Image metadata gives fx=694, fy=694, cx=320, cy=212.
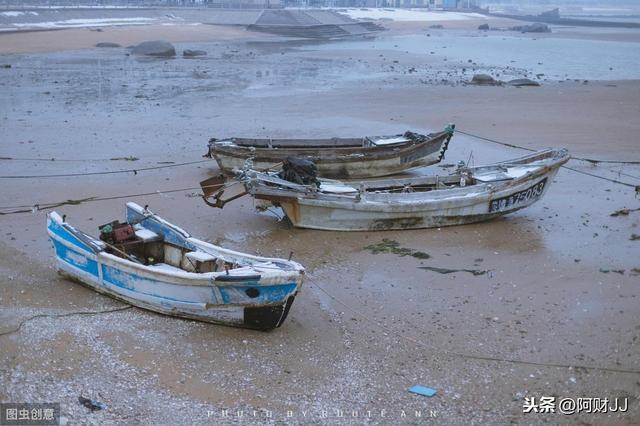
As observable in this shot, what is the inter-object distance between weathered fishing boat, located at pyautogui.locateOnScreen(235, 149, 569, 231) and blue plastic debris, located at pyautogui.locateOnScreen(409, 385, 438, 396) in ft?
15.0

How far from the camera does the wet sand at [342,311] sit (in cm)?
659

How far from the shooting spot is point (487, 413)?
642 cm

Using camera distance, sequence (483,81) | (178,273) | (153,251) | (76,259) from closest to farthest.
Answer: (178,273), (76,259), (153,251), (483,81)

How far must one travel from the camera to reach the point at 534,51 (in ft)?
162

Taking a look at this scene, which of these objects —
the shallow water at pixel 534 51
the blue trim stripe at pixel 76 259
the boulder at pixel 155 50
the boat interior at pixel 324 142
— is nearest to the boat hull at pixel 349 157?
the boat interior at pixel 324 142

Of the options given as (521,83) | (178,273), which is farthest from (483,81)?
(178,273)

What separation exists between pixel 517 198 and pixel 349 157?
3.59 meters

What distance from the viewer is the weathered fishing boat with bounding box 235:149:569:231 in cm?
1097

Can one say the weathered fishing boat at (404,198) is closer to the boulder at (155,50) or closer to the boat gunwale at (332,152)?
the boat gunwale at (332,152)

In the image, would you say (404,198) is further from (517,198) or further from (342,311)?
(342,311)

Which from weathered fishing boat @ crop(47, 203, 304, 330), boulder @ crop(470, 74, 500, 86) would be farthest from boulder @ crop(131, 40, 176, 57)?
weathered fishing boat @ crop(47, 203, 304, 330)

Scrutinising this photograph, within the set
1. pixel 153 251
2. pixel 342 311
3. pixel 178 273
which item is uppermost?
pixel 178 273

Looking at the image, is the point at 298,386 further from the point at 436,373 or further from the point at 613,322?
the point at 613,322

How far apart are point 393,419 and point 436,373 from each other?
3.15ft
